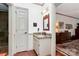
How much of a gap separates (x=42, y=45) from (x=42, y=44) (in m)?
0.02

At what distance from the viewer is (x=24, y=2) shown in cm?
173

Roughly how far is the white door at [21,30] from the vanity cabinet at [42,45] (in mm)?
201

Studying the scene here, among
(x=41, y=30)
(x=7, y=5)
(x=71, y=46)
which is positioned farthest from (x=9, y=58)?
(x=71, y=46)

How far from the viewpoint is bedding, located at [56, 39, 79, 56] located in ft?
5.49

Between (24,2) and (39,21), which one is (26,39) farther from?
(24,2)

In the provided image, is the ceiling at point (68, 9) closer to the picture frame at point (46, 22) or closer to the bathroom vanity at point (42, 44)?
the picture frame at point (46, 22)

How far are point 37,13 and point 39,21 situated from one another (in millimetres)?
152

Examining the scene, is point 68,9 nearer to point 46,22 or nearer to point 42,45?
point 46,22

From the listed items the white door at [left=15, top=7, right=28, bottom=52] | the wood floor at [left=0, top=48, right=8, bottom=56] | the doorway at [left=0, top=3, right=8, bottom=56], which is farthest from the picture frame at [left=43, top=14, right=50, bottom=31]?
the wood floor at [left=0, top=48, right=8, bottom=56]

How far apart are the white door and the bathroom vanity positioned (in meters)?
0.20

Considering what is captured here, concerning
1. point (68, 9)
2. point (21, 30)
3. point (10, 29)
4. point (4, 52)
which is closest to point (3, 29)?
point (10, 29)

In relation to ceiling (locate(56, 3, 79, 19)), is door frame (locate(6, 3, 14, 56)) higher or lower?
lower

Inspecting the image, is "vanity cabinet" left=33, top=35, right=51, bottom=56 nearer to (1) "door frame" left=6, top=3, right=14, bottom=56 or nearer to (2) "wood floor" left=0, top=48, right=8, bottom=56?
(1) "door frame" left=6, top=3, right=14, bottom=56

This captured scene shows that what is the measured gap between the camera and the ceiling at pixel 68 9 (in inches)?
66.1
